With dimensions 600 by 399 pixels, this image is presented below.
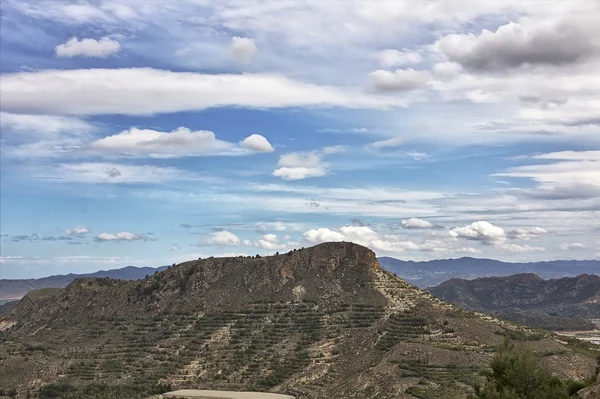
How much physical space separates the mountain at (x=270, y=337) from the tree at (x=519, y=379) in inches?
792

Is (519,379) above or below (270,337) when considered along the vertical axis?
above

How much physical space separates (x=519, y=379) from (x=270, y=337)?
5346 cm

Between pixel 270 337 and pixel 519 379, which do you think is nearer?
pixel 519 379

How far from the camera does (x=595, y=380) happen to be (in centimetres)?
3562

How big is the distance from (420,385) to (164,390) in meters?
31.6

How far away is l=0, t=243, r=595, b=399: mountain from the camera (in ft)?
Result: 232

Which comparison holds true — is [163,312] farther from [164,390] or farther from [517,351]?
[517,351]

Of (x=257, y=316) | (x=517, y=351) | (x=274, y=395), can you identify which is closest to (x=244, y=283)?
(x=257, y=316)

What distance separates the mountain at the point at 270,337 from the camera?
70.7m

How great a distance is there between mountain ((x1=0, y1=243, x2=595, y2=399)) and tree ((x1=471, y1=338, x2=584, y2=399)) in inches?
792

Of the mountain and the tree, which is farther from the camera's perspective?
the mountain

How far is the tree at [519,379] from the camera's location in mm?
36875

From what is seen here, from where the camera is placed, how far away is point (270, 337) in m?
88.6

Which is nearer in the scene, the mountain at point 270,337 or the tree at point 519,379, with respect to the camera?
the tree at point 519,379
